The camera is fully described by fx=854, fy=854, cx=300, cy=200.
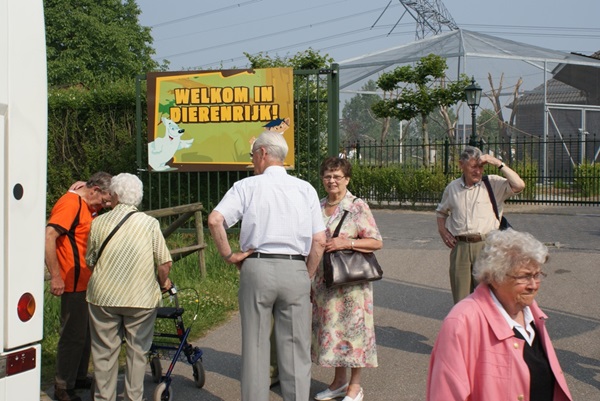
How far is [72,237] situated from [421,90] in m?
21.9

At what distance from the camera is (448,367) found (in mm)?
3443

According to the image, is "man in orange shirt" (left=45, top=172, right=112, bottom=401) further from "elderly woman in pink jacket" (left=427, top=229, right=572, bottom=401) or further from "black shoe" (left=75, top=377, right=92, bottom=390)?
"elderly woman in pink jacket" (left=427, top=229, right=572, bottom=401)

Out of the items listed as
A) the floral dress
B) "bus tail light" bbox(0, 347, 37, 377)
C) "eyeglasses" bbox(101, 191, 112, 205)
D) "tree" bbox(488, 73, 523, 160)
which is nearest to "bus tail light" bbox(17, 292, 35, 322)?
"bus tail light" bbox(0, 347, 37, 377)

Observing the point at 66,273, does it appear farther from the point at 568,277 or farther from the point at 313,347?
the point at 568,277

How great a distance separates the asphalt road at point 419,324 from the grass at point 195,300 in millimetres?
214

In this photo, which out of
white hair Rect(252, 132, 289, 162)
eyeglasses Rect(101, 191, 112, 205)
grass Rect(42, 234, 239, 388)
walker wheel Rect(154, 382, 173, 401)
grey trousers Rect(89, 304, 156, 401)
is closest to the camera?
white hair Rect(252, 132, 289, 162)

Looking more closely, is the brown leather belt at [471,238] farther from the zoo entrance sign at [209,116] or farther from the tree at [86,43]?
the tree at [86,43]

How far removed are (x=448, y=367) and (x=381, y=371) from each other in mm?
3771

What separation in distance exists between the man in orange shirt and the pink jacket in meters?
3.51

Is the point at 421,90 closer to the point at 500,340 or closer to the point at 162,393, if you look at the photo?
the point at 162,393

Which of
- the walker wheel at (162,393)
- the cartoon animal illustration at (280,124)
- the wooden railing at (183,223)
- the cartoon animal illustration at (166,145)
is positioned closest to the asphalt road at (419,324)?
the walker wheel at (162,393)

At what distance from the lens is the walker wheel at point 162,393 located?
608 cm

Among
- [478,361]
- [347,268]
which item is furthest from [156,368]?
[478,361]

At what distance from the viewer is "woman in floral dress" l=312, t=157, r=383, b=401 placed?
6.16 m
